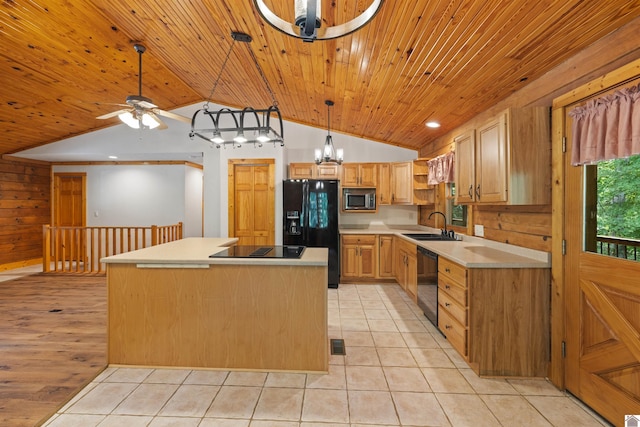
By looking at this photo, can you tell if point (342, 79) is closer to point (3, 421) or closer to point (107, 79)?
point (107, 79)

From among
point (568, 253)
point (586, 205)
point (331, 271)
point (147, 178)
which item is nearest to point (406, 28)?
point (586, 205)

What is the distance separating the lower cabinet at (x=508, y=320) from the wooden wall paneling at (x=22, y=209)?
321 inches

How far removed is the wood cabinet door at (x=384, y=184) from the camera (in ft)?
16.3

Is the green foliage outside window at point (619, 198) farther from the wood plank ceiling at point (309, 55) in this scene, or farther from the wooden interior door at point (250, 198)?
the wooden interior door at point (250, 198)

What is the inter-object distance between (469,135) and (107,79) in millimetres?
4448

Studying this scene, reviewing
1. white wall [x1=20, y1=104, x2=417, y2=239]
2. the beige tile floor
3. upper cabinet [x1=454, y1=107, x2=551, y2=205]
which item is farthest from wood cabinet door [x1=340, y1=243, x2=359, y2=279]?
upper cabinet [x1=454, y1=107, x2=551, y2=205]

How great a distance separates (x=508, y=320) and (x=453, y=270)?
0.53m

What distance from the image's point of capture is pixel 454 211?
4199 millimetres

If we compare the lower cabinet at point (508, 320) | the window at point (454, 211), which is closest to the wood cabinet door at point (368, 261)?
the window at point (454, 211)

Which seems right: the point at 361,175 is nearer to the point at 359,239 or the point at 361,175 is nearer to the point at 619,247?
the point at 359,239

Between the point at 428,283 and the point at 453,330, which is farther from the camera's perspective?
the point at 428,283

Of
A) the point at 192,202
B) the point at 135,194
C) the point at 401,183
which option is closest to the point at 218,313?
the point at 401,183

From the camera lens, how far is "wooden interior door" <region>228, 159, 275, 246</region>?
4941mm

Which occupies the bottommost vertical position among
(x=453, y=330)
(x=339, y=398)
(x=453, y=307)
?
(x=339, y=398)
